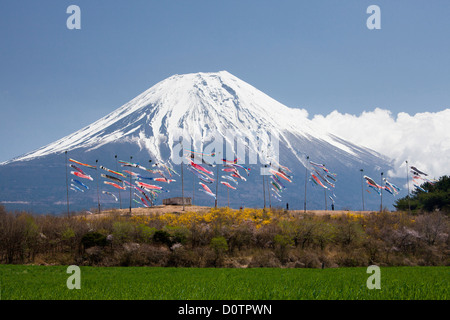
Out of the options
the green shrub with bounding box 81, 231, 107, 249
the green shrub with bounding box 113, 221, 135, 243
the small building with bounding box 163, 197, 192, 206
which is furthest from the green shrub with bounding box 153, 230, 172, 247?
the small building with bounding box 163, 197, 192, 206

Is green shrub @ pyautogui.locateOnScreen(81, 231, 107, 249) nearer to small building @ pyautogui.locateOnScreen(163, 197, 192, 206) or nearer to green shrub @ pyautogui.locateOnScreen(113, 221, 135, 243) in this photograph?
green shrub @ pyautogui.locateOnScreen(113, 221, 135, 243)

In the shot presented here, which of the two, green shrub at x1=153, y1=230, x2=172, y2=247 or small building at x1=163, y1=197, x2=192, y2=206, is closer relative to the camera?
green shrub at x1=153, y1=230, x2=172, y2=247

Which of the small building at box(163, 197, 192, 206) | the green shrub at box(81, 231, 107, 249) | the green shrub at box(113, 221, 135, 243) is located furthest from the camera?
the small building at box(163, 197, 192, 206)

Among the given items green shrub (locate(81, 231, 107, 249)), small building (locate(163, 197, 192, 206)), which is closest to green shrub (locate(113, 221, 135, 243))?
green shrub (locate(81, 231, 107, 249))

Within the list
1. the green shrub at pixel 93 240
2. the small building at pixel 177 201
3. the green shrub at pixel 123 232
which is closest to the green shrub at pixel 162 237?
the green shrub at pixel 123 232

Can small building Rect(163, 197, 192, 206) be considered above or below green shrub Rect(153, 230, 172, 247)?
above

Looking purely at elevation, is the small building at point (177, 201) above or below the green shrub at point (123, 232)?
above

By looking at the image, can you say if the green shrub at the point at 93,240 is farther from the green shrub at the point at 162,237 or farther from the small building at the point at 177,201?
the small building at the point at 177,201

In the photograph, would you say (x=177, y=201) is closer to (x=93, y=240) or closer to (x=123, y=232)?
(x=123, y=232)

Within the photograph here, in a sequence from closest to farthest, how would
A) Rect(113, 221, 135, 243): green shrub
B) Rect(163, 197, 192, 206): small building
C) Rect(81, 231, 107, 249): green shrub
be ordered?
Rect(81, 231, 107, 249): green shrub
Rect(113, 221, 135, 243): green shrub
Rect(163, 197, 192, 206): small building

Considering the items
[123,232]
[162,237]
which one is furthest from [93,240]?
[162,237]
